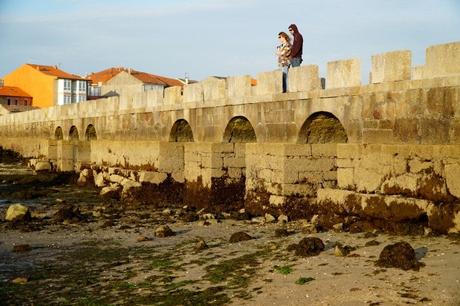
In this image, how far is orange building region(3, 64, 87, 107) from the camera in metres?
64.5

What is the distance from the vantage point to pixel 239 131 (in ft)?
44.8

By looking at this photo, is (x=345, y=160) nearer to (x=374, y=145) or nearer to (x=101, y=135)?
(x=374, y=145)

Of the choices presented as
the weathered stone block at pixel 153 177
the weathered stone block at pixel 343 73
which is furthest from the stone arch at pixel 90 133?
the weathered stone block at pixel 343 73

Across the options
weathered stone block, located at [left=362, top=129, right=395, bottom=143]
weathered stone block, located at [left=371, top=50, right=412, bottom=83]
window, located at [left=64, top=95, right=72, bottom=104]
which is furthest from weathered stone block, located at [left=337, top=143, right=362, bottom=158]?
window, located at [left=64, top=95, right=72, bottom=104]

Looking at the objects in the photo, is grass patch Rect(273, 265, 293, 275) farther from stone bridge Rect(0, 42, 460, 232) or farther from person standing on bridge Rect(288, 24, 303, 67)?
person standing on bridge Rect(288, 24, 303, 67)

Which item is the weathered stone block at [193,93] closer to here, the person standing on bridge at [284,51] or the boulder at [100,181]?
the person standing on bridge at [284,51]

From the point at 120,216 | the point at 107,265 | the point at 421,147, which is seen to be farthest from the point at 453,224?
the point at 120,216

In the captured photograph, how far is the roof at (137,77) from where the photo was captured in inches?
2694

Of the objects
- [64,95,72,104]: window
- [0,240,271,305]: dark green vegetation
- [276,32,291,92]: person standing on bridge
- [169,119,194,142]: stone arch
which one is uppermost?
[64,95,72,104]: window

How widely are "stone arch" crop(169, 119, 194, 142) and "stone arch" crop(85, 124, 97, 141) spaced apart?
7777 millimetres

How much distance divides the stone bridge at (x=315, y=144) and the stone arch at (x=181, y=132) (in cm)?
3

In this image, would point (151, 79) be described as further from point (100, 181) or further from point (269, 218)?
point (269, 218)

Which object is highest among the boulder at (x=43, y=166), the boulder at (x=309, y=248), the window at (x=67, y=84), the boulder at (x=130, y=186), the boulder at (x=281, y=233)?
the window at (x=67, y=84)

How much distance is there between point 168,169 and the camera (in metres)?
16.0
